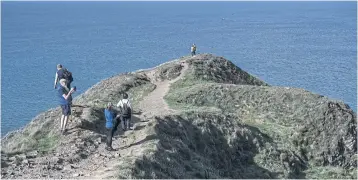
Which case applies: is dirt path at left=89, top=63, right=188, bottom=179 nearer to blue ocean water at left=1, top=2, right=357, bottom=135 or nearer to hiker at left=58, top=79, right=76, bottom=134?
hiker at left=58, top=79, right=76, bottom=134

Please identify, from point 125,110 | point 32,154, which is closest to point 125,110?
point 125,110

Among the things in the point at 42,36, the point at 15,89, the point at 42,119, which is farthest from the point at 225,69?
the point at 42,36

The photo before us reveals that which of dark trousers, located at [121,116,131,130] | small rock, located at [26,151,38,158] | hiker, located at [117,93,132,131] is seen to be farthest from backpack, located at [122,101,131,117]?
small rock, located at [26,151,38,158]

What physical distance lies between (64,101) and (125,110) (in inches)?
112

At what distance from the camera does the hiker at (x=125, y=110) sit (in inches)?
982

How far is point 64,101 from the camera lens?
2441 centimetres

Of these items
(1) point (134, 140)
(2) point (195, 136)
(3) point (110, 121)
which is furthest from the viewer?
(2) point (195, 136)

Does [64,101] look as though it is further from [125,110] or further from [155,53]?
[155,53]

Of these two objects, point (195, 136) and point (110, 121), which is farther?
point (195, 136)

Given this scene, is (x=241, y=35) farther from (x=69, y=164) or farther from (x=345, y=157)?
(x=69, y=164)

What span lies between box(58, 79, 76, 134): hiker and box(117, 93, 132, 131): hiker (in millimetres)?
2281

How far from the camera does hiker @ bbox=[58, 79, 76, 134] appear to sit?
Answer: 24391mm

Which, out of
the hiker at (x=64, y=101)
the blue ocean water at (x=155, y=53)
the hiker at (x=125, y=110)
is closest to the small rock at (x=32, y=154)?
the hiker at (x=64, y=101)

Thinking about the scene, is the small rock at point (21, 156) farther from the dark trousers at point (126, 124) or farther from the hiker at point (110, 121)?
the dark trousers at point (126, 124)
